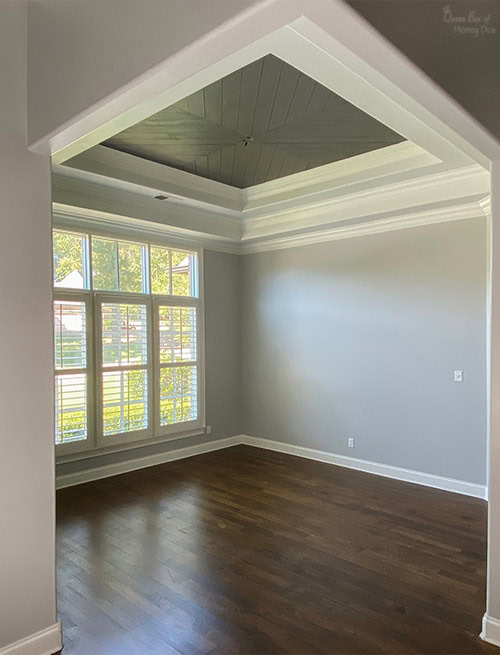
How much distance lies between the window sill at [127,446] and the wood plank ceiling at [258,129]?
118 inches

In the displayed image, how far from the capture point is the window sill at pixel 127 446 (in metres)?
4.55

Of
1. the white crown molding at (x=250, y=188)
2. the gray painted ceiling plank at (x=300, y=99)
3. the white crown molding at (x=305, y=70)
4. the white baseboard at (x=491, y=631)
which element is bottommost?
the white baseboard at (x=491, y=631)

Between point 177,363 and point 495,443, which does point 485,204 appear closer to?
point 495,443

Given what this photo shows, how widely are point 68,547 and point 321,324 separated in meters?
3.49

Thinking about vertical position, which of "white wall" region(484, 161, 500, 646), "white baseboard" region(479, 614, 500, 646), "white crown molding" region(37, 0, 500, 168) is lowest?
"white baseboard" region(479, 614, 500, 646)

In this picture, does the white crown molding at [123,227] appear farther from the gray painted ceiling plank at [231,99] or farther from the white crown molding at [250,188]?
the gray painted ceiling plank at [231,99]

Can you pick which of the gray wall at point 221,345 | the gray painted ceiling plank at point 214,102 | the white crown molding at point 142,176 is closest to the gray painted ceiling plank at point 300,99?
the gray painted ceiling plank at point 214,102

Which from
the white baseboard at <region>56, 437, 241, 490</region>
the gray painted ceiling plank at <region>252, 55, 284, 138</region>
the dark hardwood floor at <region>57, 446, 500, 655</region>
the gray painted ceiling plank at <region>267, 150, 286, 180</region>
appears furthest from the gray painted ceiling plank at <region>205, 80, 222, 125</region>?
the white baseboard at <region>56, 437, 241, 490</region>

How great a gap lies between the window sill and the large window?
4cm

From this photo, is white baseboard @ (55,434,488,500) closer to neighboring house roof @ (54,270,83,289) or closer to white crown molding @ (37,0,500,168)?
neighboring house roof @ (54,270,83,289)

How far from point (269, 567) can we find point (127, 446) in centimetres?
254

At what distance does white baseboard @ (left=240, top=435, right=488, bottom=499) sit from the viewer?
4.33 m

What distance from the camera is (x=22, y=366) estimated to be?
7.16 feet

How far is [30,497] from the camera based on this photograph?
2.20 meters
